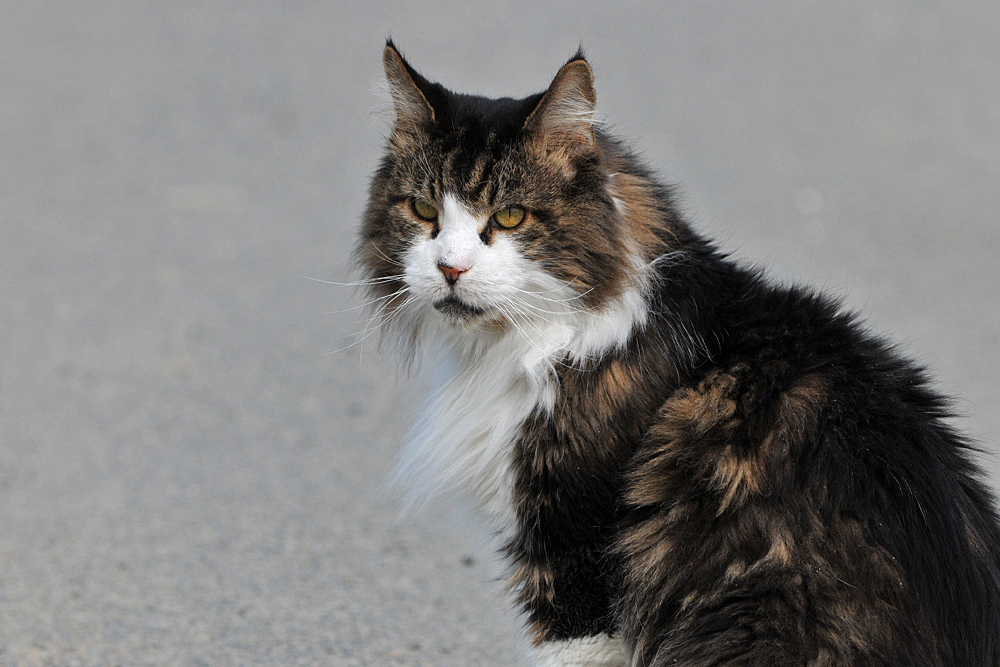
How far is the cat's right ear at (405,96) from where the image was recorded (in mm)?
2484

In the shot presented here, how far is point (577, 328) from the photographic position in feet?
7.98

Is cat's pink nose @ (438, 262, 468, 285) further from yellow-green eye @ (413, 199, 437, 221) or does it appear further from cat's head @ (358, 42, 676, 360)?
yellow-green eye @ (413, 199, 437, 221)

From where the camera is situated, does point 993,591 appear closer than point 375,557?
Yes

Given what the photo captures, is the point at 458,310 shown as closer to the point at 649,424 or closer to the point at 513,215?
the point at 513,215

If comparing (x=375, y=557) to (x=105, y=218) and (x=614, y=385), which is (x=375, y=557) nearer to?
(x=614, y=385)

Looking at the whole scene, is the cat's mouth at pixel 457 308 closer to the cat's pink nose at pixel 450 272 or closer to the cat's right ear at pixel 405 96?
the cat's pink nose at pixel 450 272

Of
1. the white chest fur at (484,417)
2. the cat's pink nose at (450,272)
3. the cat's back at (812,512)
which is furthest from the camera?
the white chest fur at (484,417)

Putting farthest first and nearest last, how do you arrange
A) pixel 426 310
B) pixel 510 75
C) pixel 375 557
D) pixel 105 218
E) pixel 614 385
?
pixel 510 75, pixel 105 218, pixel 375 557, pixel 426 310, pixel 614 385

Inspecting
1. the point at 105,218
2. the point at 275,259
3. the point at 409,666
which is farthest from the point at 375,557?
the point at 105,218

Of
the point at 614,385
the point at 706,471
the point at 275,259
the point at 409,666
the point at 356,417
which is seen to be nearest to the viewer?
the point at 706,471

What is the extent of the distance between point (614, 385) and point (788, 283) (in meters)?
0.62

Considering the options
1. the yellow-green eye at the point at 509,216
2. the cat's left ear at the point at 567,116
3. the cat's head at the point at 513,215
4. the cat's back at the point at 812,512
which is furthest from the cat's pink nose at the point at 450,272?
the cat's back at the point at 812,512

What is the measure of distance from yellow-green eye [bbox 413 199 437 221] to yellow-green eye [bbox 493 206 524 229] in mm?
167

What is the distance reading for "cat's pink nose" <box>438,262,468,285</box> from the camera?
229 centimetres
